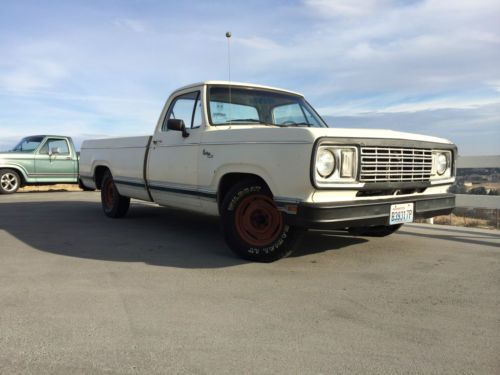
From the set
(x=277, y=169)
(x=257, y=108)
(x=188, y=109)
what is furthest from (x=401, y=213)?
(x=188, y=109)

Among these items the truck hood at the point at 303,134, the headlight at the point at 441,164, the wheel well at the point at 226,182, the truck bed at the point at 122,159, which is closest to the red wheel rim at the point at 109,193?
the truck bed at the point at 122,159

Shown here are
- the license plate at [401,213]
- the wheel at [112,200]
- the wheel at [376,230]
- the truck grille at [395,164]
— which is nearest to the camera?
the truck grille at [395,164]

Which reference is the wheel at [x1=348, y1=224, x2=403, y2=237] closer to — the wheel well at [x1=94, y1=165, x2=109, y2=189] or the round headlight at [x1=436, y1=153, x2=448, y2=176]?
the round headlight at [x1=436, y1=153, x2=448, y2=176]

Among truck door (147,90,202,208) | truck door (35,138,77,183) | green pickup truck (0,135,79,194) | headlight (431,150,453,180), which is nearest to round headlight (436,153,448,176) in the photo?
headlight (431,150,453,180)

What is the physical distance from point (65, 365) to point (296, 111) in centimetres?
409

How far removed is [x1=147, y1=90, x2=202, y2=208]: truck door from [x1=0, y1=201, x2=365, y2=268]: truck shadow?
0.52 meters

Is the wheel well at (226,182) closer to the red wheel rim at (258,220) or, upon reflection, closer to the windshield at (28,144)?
the red wheel rim at (258,220)

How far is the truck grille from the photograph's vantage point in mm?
3754

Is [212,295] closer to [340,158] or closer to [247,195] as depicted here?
[247,195]

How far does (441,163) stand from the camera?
15.3 ft

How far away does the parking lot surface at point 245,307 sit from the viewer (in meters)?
2.31

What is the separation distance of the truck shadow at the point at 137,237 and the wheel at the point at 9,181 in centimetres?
523

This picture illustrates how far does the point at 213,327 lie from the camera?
2.72 meters

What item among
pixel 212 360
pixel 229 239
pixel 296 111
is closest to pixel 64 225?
pixel 229 239
